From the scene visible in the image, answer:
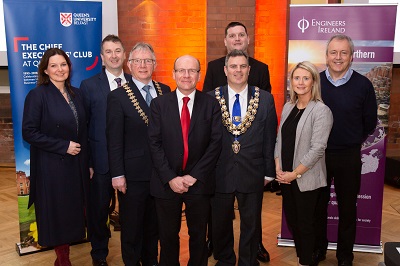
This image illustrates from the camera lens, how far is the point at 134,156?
2.79 metres

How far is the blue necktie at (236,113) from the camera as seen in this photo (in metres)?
2.79

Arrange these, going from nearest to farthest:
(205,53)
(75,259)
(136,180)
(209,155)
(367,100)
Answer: (209,155) → (136,180) → (367,100) → (75,259) → (205,53)

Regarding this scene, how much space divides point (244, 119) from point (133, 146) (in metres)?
0.76

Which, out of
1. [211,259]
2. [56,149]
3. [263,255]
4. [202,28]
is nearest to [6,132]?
[202,28]

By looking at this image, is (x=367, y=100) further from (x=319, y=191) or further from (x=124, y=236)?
(x=124, y=236)

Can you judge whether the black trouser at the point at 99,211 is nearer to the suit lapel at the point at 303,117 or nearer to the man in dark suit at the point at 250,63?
the man in dark suit at the point at 250,63

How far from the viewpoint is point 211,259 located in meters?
3.46

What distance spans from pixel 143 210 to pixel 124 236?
8.8 inches

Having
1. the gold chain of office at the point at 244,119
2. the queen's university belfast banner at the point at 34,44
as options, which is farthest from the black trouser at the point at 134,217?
the queen's university belfast banner at the point at 34,44

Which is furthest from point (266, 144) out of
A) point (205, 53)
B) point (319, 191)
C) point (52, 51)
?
point (205, 53)

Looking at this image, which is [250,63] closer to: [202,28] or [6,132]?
[202,28]

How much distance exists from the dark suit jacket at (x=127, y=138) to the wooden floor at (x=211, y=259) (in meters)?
1.02

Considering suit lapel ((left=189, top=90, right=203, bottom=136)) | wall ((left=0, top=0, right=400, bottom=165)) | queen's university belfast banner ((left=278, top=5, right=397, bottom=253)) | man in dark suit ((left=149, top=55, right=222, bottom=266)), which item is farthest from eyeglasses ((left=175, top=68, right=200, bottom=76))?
wall ((left=0, top=0, right=400, bottom=165))

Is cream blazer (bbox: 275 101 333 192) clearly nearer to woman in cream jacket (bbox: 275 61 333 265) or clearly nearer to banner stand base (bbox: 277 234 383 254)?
woman in cream jacket (bbox: 275 61 333 265)
